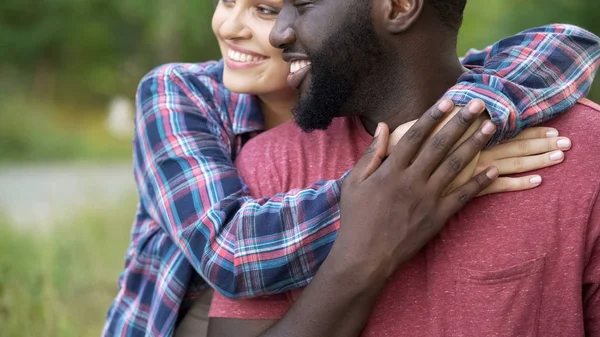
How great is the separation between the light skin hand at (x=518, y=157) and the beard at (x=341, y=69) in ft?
1.10

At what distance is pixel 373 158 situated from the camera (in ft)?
6.93

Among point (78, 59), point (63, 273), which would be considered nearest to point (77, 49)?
point (78, 59)

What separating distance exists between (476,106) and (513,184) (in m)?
0.23

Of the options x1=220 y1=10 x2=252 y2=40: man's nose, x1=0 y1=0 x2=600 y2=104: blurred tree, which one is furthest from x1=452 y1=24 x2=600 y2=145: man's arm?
x1=0 y1=0 x2=600 y2=104: blurred tree

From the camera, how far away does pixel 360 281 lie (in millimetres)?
2061

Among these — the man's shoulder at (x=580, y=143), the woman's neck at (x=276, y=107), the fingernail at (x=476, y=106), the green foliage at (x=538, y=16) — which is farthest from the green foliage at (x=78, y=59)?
the fingernail at (x=476, y=106)

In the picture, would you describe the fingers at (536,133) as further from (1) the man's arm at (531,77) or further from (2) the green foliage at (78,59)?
(2) the green foliage at (78,59)

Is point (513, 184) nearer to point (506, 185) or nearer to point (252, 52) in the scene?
point (506, 185)

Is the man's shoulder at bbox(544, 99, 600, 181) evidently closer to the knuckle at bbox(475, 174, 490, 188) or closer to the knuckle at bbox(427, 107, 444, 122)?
the knuckle at bbox(475, 174, 490, 188)

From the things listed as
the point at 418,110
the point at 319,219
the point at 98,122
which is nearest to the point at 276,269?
the point at 319,219

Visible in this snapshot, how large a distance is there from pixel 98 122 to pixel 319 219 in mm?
11300

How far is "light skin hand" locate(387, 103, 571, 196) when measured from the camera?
2.08m

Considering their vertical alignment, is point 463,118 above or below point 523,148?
above

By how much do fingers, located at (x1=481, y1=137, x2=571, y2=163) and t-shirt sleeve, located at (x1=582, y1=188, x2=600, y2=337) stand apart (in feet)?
0.55
